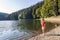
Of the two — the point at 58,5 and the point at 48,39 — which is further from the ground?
the point at 58,5

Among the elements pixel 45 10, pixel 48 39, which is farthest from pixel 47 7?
pixel 48 39

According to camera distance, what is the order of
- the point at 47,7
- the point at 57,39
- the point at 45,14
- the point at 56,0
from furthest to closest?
the point at 45,14 → the point at 47,7 → the point at 56,0 → the point at 57,39

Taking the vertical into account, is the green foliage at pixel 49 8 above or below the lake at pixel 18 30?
above

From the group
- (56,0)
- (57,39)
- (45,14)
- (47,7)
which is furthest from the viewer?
(45,14)

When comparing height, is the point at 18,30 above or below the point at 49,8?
below

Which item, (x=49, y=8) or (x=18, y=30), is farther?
(x=49, y=8)

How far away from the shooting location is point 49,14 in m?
84.5

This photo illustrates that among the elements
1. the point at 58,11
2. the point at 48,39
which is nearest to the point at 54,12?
the point at 58,11

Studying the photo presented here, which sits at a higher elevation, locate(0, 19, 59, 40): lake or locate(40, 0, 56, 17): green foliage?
locate(40, 0, 56, 17): green foliage

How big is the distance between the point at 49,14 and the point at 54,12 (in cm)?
749

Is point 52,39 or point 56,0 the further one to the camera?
point 56,0

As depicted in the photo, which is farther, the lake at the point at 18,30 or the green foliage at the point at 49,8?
the green foliage at the point at 49,8

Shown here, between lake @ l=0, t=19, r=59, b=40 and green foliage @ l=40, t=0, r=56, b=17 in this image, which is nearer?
lake @ l=0, t=19, r=59, b=40

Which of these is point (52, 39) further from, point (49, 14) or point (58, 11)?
point (49, 14)
